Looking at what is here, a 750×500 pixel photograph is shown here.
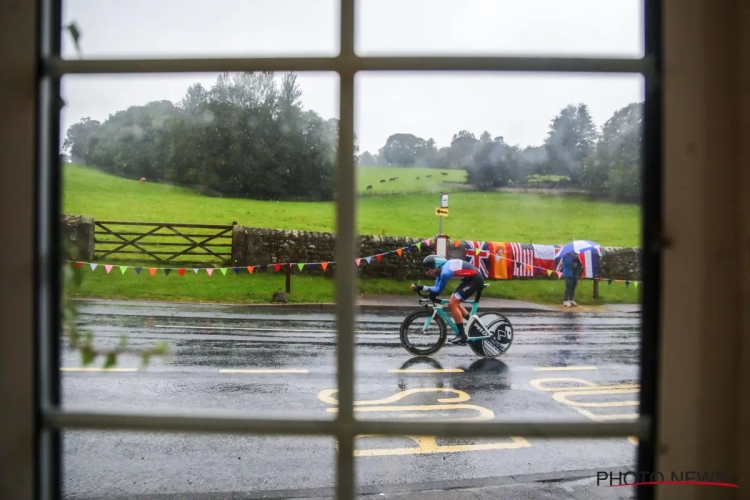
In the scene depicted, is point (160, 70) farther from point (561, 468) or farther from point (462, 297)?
point (462, 297)

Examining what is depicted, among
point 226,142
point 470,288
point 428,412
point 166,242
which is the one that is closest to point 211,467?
point 166,242

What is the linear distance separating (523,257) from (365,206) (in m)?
2.48

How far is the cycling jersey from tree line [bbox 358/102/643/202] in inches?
117

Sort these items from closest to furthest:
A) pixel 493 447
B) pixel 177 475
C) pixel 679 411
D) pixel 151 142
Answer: pixel 679 411
pixel 151 142
pixel 177 475
pixel 493 447

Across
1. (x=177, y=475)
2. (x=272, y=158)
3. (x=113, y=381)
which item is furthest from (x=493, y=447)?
(x=272, y=158)

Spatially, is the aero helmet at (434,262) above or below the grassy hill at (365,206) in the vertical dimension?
below

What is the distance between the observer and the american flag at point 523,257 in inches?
103

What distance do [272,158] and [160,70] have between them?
0.95ft

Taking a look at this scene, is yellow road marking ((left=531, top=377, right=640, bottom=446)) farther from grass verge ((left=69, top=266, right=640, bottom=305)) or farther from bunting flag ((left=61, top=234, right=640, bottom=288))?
bunting flag ((left=61, top=234, right=640, bottom=288))

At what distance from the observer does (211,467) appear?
2021mm

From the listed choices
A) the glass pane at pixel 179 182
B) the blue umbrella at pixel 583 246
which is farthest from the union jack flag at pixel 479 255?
the glass pane at pixel 179 182

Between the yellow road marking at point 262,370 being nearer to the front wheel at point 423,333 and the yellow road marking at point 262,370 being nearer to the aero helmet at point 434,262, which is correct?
the front wheel at point 423,333

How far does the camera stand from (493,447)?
2447 millimetres

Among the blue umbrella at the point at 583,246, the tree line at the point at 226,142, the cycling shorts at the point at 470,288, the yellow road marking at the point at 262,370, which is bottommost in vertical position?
the yellow road marking at the point at 262,370
